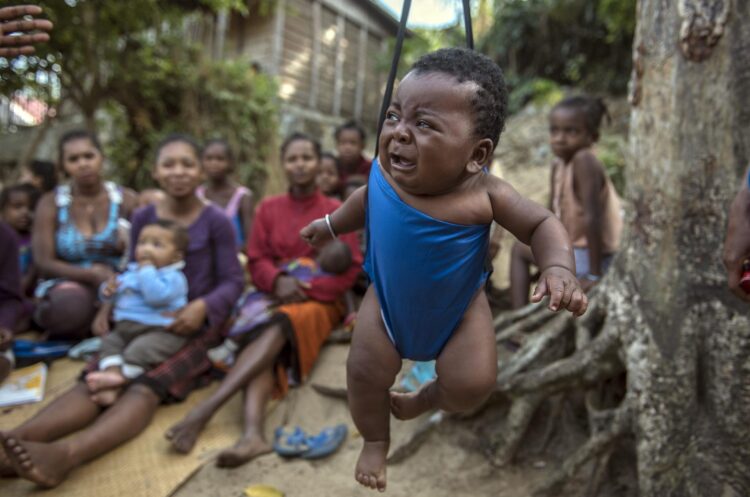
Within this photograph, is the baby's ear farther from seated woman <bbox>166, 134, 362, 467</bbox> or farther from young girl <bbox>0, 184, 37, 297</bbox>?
young girl <bbox>0, 184, 37, 297</bbox>

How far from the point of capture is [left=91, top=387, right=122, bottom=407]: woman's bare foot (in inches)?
125

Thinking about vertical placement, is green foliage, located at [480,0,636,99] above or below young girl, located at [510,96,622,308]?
above

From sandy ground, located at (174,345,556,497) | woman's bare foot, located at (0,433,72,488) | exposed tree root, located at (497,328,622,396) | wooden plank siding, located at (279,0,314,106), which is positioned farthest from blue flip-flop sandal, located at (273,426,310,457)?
wooden plank siding, located at (279,0,314,106)

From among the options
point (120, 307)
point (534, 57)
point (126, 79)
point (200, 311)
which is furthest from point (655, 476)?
point (534, 57)

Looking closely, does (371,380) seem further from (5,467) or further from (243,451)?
(5,467)

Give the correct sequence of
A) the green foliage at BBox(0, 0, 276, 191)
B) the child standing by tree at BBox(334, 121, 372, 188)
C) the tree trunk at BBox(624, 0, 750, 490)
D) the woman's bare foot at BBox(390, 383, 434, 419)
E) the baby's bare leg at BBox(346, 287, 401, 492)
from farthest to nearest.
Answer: the green foliage at BBox(0, 0, 276, 191), the child standing by tree at BBox(334, 121, 372, 188), the tree trunk at BBox(624, 0, 750, 490), the woman's bare foot at BBox(390, 383, 434, 419), the baby's bare leg at BBox(346, 287, 401, 492)

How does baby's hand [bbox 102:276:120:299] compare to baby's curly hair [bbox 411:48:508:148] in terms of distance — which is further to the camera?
baby's hand [bbox 102:276:120:299]

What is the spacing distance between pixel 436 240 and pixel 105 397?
2.46 metres

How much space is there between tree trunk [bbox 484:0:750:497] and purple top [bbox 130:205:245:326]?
2156mm

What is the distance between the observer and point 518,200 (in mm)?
1662

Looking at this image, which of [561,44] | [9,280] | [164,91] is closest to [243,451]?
[9,280]

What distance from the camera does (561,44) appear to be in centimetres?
1159

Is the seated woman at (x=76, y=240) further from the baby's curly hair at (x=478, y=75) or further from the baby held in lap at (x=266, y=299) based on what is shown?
the baby's curly hair at (x=478, y=75)

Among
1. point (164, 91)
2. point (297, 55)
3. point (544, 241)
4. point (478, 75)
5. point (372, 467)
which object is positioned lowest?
point (372, 467)
